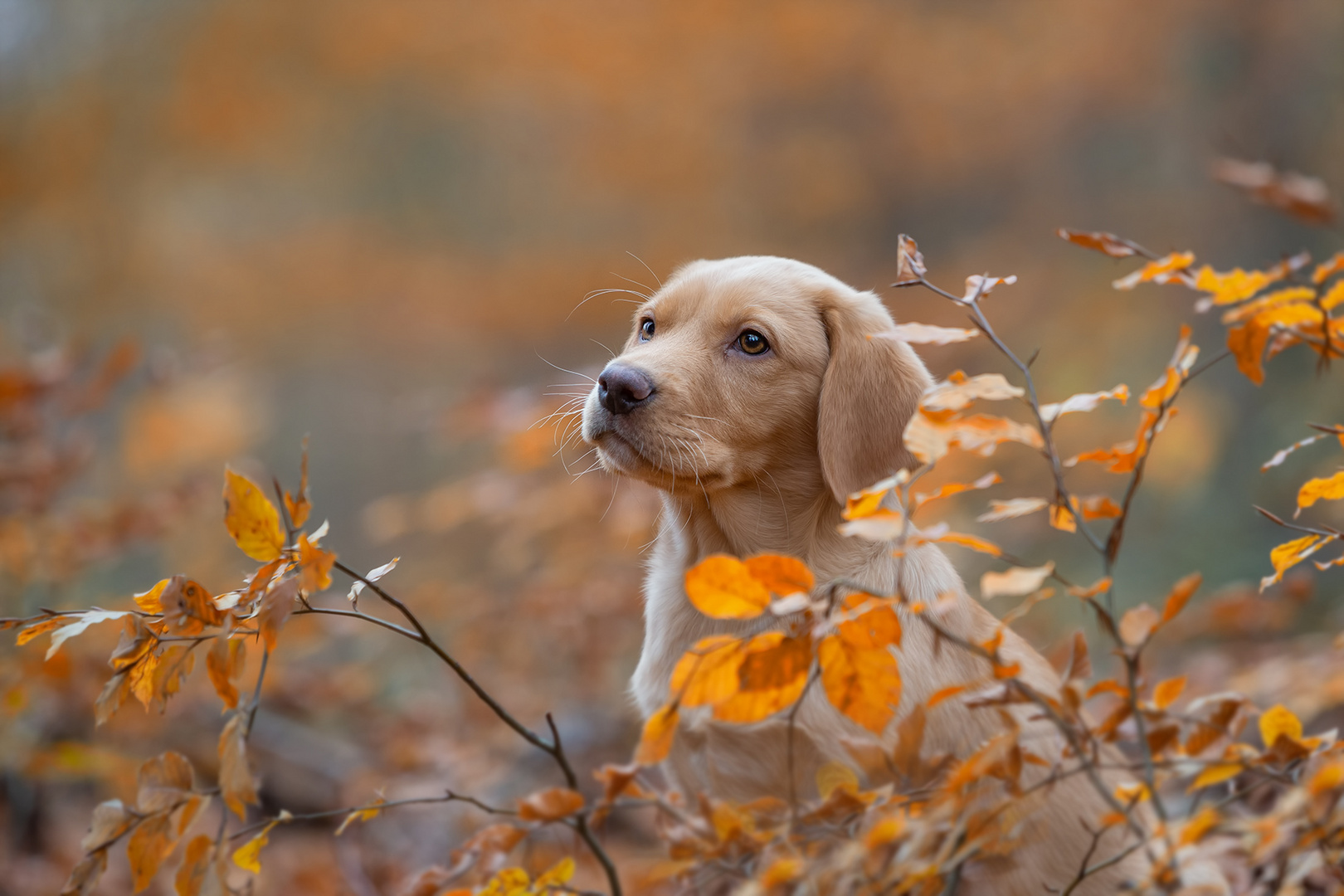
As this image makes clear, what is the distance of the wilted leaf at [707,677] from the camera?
4.01 feet

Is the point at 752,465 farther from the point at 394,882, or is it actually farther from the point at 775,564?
the point at 394,882

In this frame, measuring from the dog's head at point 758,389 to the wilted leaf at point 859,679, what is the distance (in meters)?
0.95

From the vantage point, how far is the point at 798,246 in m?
8.16

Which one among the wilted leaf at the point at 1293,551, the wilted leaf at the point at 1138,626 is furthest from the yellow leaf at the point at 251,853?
the wilted leaf at the point at 1293,551

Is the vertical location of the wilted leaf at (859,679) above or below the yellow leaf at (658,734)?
above

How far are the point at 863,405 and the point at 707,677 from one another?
1.22 m

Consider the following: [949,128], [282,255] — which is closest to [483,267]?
[282,255]

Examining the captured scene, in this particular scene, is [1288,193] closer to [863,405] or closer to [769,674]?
[863,405]

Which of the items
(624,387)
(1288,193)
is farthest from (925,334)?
(1288,193)

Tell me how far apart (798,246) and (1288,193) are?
614cm

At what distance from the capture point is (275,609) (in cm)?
130

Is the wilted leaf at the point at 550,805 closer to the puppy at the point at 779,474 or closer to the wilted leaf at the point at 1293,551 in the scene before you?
the puppy at the point at 779,474

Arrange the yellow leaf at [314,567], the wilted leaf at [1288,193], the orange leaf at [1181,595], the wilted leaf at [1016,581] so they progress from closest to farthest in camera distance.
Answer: the wilted leaf at [1016,581]
the orange leaf at [1181,595]
the yellow leaf at [314,567]
the wilted leaf at [1288,193]

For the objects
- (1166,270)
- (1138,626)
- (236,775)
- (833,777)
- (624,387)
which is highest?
(1166,270)
